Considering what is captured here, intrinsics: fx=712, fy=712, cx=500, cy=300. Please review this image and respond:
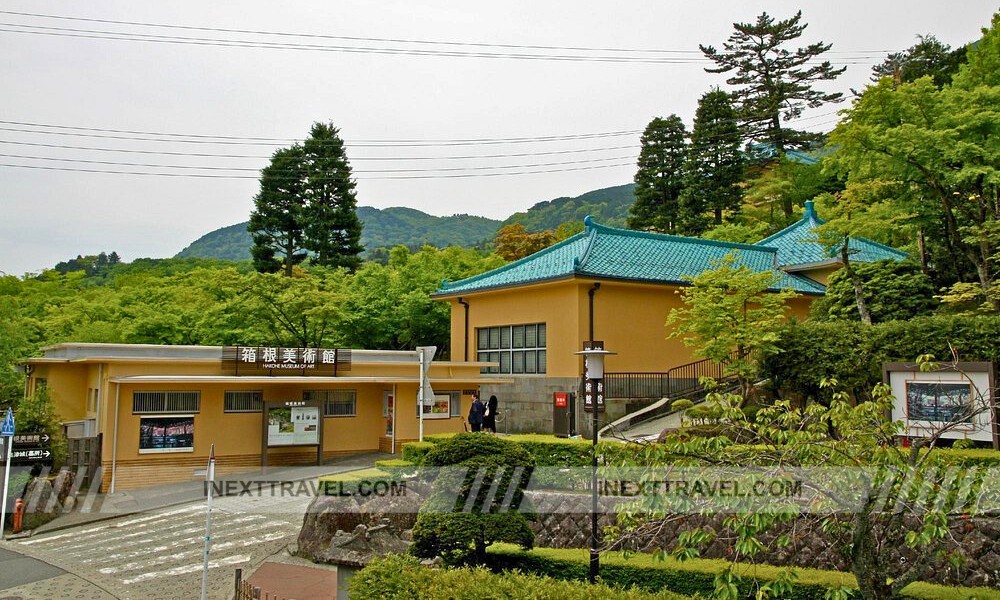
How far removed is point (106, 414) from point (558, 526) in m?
13.0

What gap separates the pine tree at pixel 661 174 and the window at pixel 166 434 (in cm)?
3044

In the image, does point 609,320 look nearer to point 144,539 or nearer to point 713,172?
point 144,539

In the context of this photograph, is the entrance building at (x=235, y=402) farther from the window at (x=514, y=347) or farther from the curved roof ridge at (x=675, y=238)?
the curved roof ridge at (x=675, y=238)

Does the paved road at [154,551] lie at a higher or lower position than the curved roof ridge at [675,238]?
lower

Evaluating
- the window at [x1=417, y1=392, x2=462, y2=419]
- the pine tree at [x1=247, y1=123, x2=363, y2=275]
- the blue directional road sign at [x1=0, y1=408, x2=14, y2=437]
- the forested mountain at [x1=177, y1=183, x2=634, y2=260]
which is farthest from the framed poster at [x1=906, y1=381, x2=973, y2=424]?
the forested mountain at [x1=177, y1=183, x2=634, y2=260]

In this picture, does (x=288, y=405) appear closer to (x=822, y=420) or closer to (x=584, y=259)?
(x=584, y=259)

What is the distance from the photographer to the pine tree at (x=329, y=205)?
155 feet

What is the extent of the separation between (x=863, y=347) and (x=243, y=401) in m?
16.2

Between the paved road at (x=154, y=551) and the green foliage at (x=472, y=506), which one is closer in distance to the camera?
the green foliage at (x=472, y=506)

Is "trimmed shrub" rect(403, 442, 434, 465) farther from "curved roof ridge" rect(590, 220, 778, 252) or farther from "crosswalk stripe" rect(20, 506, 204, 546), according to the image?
"curved roof ridge" rect(590, 220, 778, 252)

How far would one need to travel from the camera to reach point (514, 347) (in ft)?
81.8

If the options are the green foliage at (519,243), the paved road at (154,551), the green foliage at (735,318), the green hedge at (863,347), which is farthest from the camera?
the green foliage at (519,243)

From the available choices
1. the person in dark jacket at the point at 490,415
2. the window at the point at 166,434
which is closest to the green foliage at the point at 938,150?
the person in dark jacket at the point at 490,415

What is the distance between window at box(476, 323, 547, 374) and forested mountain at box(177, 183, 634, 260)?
209 ft
